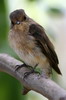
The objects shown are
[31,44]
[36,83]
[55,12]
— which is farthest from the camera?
[55,12]

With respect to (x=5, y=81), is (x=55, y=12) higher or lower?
higher

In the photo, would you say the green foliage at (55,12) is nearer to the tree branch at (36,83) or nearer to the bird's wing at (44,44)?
the bird's wing at (44,44)

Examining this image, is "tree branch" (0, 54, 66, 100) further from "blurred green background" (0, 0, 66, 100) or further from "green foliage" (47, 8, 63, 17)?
"green foliage" (47, 8, 63, 17)

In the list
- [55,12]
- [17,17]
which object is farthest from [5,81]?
[55,12]

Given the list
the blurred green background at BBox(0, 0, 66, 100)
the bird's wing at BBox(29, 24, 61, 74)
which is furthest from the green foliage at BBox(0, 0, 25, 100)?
the bird's wing at BBox(29, 24, 61, 74)

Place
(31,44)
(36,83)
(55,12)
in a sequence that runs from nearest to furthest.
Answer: (36,83)
(31,44)
(55,12)

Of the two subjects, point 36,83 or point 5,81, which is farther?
point 5,81

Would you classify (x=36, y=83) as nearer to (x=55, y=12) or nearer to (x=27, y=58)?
(x=27, y=58)

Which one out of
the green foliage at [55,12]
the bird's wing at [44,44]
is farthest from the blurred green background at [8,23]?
the bird's wing at [44,44]
